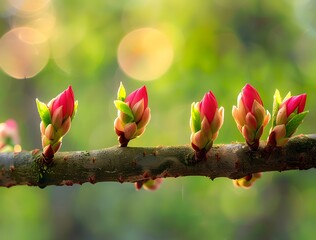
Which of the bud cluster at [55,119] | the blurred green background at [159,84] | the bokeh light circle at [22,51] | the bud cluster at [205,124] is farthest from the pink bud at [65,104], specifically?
the bokeh light circle at [22,51]

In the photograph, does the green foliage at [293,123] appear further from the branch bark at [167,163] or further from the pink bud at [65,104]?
the pink bud at [65,104]

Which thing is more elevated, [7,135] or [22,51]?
[22,51]

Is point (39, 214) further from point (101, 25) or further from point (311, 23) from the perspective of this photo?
point (311, 23)

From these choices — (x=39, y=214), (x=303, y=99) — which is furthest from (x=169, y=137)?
(x=303, y=99)

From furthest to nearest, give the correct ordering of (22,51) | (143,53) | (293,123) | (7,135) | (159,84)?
(22,51)
(143,53)
(159,84)
(7,135)
(293,123)

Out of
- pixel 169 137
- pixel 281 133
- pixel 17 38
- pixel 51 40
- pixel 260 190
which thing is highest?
pixel 17 38

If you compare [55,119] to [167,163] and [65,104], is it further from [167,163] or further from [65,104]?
[167,163]

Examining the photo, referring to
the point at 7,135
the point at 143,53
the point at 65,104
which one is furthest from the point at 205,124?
the point at 143,53
